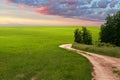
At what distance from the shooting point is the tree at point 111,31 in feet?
340

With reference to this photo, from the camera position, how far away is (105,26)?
107750mm

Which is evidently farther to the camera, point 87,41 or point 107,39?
point 87,41

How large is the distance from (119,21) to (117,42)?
8.71 m

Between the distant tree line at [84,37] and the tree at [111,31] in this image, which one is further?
the distant tree line at [84,37]

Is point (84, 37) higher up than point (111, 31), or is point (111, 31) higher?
point (111, 31)

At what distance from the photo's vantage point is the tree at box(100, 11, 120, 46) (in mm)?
103494

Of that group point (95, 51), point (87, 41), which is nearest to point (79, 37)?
point (87, 41)

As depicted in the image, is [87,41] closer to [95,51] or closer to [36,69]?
[95,51]

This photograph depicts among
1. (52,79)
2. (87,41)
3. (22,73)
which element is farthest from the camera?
(87,41)

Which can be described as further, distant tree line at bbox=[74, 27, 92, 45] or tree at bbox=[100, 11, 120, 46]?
→ distant tree line at bbox=[74, 27, 92, 45]

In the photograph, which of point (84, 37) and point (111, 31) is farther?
point (84, 37)

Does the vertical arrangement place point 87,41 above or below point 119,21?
below

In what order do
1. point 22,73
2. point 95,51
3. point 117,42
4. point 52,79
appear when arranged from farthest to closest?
point 117,42 → point 95,51 → point 22,73 → point 52,79

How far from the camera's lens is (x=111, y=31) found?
10581 cm
